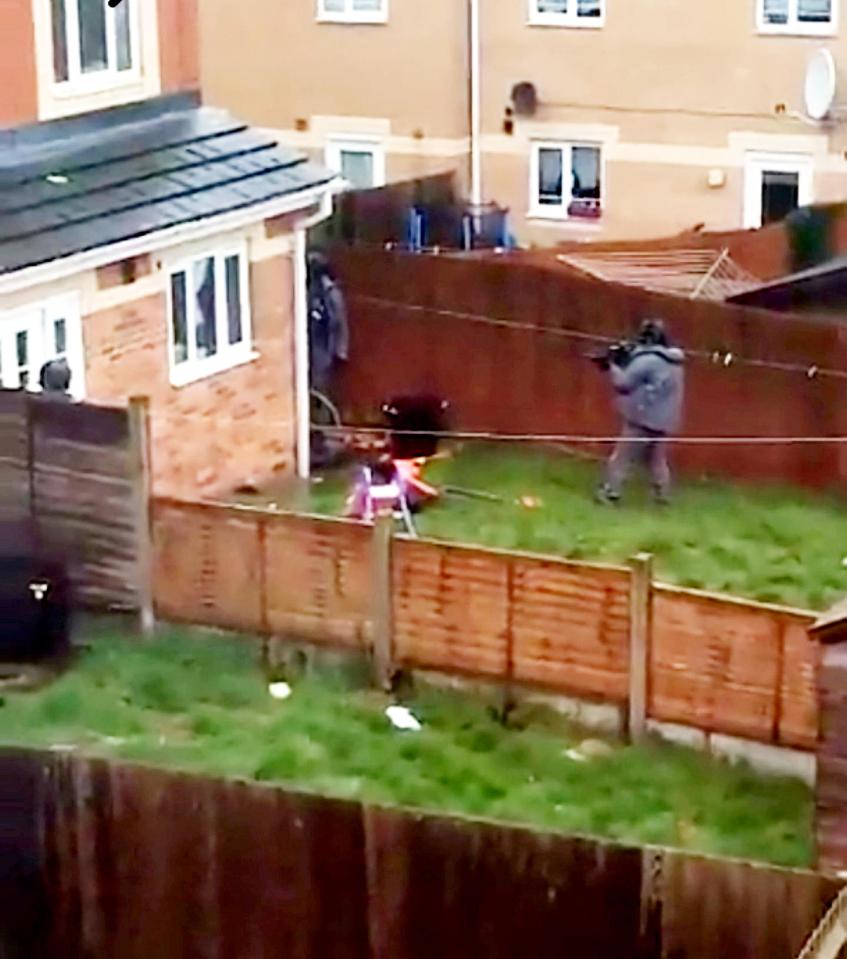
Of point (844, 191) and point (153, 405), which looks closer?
point (153, 405)

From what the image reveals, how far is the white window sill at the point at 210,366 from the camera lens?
1922 cm

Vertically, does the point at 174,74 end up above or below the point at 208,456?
above

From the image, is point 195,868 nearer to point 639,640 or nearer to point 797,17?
point 639,640

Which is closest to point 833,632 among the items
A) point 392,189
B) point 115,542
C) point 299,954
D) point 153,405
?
point 299,954

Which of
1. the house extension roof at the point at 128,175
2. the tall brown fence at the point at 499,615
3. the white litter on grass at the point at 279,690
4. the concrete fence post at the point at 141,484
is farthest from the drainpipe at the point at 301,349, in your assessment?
the white litter on grass at the point at 279,690

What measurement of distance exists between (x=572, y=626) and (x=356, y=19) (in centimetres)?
1781

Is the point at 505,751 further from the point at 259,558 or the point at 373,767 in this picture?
the point at 259,558

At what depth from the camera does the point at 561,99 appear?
29922 millimetres

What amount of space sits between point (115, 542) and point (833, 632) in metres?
6.09

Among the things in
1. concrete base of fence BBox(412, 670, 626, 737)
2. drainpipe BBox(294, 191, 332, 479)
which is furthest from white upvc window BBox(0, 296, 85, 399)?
concrete base of fence BBox(412, 670, 626, 737)

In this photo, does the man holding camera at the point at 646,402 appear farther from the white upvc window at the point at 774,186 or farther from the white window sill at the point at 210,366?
the white upvc window at the point at 774,186

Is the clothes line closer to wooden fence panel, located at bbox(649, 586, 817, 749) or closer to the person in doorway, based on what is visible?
the person in doorway

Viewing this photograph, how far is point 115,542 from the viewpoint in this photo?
15945 millimetres

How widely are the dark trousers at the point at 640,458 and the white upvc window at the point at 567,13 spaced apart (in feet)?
35.9
